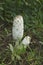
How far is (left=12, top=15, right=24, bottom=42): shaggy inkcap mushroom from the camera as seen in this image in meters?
2.55

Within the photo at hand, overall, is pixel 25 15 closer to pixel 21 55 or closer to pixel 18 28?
pixel 18 28

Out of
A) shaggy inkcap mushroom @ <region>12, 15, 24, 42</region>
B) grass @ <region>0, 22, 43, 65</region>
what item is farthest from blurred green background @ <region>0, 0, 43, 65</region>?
shaggy inkcap mushroom @ <region>12, 15, 24, 42</region>

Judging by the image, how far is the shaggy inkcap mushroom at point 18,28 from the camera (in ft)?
8.36

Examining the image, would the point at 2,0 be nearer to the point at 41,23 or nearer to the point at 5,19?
the point at 5,19

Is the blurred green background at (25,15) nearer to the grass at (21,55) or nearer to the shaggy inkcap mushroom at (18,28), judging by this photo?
the grass at (21,55)

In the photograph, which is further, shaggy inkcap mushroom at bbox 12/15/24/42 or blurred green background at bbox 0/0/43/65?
blurred green background at bbox 0/0/43/65

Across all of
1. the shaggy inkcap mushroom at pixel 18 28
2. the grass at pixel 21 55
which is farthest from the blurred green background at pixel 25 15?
the shaggy inkcap mushroom at pixel 18 28

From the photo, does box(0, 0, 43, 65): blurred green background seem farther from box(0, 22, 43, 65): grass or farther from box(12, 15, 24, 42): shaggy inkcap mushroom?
box(12, 15, 24, 42): shaggy inkcap mushroom

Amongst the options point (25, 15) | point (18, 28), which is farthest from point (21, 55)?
point (25, 15)

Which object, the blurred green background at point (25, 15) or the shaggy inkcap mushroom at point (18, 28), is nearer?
the shaggy inkcap mushroom at point (18, 28)

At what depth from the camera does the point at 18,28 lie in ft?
8.53

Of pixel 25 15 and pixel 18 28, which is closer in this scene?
pixel 18 28

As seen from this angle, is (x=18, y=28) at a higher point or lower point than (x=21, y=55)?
higher

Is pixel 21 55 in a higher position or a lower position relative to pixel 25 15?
lower
